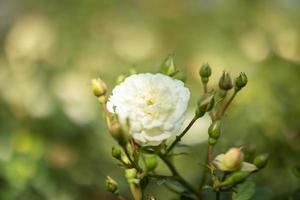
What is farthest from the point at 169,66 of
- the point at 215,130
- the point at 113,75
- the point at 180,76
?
the point at 113,75

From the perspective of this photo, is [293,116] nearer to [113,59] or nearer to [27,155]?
[27,155]

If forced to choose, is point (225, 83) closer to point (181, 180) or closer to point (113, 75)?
point (181, 180)

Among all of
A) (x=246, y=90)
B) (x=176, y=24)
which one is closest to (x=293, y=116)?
(x=246, y=90)

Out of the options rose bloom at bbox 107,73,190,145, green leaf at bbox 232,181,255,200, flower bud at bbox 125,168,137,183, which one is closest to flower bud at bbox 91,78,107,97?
rose bloom at bbox 107,73,190,145

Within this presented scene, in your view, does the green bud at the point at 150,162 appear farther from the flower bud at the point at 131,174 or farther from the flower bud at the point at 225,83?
the flower bud at the point at 225,83

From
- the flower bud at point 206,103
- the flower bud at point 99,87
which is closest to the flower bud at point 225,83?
the flower bud at point 206,103
